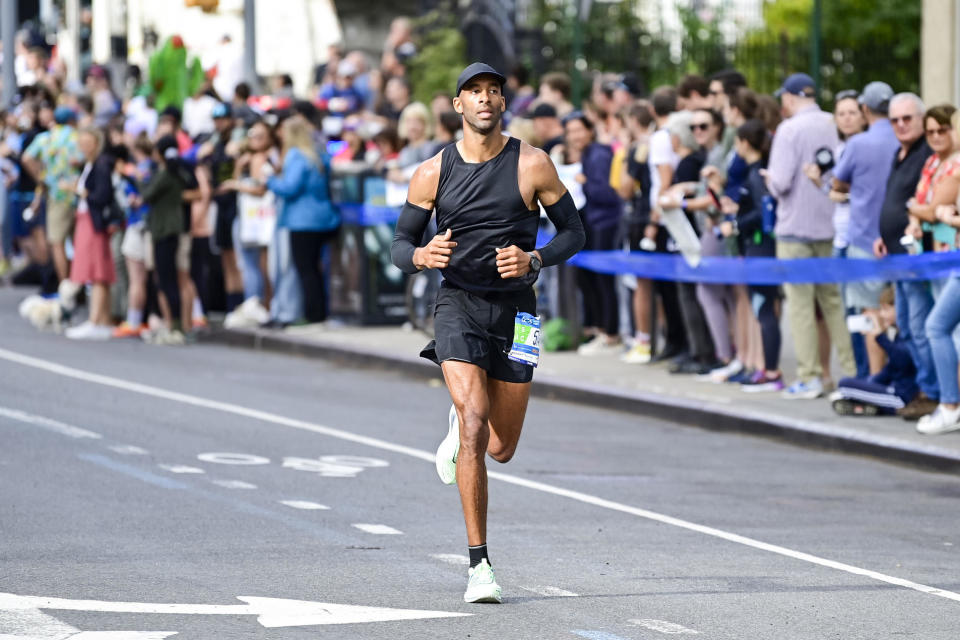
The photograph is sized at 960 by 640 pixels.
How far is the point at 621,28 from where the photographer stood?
85.5 feet

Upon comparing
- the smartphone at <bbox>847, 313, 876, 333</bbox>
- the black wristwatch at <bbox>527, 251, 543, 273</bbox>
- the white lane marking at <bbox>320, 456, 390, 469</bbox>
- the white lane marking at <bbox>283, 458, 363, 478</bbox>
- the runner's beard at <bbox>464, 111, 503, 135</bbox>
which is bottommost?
the white lane marking at <bbox>320, 456, 390, 469</bbox>

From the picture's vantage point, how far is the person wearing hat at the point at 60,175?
20.8 m

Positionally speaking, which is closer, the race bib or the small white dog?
the race bib

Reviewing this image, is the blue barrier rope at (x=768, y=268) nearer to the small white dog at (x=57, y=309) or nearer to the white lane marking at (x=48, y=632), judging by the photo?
the small white dog at (x=57, y=309)

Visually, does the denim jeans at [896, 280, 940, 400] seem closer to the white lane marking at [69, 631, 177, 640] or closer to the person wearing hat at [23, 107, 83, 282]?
the white lane marking at [69, 631, 177, 640]

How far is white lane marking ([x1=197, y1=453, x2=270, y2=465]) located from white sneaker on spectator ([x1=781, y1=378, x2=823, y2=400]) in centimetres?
449

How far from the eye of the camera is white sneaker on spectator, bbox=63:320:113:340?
19516 millimetres

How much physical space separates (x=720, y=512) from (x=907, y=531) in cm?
99

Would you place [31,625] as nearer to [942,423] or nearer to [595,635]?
[595,635]

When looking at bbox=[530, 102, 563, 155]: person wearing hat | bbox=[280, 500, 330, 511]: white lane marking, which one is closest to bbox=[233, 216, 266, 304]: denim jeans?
bbox=[530, 102, 563, 155]: person wearing hat

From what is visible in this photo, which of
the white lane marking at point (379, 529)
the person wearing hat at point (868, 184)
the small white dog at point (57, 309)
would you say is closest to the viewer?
the white lane marking at point (379, 529)

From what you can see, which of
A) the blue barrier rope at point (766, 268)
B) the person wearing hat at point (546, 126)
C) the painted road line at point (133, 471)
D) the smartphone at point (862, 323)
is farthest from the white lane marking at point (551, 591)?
the person wearing hat at point (546, 126)

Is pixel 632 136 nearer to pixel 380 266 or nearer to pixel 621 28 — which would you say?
pixel 380 266

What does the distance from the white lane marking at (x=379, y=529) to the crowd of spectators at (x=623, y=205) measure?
455cm
